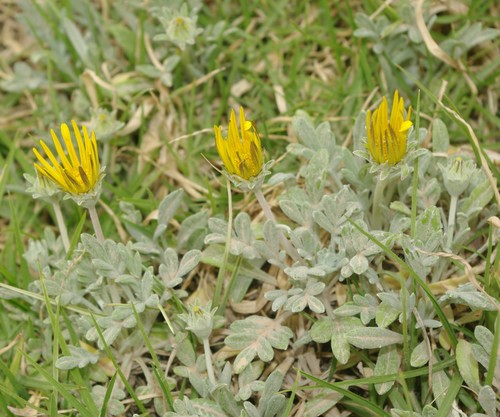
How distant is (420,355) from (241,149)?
3.23 feet

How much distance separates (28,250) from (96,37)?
1.31 m

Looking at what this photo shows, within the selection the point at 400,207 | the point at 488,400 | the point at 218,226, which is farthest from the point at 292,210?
the point at 488,400

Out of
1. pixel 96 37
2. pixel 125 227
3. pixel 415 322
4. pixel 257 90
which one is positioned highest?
pixel 96 37

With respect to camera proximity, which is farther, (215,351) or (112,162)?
(112,162)

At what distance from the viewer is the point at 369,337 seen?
102 inches

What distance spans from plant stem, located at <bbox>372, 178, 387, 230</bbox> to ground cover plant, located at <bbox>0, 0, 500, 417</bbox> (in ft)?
0.04

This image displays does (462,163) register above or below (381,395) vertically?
above

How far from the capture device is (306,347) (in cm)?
290

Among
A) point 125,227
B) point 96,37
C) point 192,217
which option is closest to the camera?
point 192,217

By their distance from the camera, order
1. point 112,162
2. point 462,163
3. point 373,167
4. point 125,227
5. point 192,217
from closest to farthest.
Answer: point 373,167 < point 462,163 < point 192,217 < point 125,227 < point 112,162

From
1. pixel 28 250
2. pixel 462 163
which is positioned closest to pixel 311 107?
pixel 462 163

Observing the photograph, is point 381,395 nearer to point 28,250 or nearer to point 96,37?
point 28,250

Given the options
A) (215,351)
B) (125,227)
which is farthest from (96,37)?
(215,351)

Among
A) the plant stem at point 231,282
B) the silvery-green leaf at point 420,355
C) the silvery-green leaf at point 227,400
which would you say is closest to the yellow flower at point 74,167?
the plant stem at point 231,282
